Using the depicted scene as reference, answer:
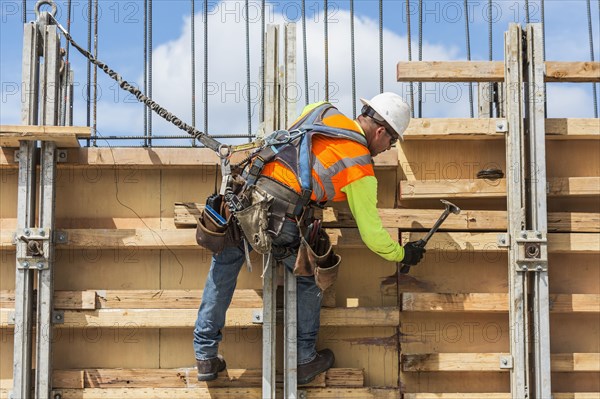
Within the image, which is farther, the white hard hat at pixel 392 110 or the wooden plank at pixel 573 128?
the wooden plank at pixel 573 128

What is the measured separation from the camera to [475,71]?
6.50 meters

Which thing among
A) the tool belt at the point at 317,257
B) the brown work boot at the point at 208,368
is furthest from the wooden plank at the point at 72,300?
the tool belt at the point at 317,257

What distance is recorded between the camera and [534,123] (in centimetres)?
641

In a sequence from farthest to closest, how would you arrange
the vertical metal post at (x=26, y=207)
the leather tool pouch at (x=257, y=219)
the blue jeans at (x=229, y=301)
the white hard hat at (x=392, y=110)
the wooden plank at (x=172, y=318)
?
the wooden plank at (x=172, y=318) < the vertical metal post at (x=26, y=207) < the blue jeans at (x=229, y=301) < the white hard hat at (x=392, y=110) < the leather tool pouch at (x=257, y=219)

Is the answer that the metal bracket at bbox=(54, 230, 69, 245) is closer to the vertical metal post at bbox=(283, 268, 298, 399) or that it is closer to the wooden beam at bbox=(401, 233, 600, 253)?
the vertical metal post at bbox=(283, 268, 298, 399)

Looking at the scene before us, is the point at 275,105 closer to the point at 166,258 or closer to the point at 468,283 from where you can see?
the point at 166,258

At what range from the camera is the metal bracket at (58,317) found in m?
6.28

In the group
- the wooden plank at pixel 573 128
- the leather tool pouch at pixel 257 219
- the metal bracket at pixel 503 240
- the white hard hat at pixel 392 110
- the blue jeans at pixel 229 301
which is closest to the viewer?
the leather tool pouch at pixel 257 219

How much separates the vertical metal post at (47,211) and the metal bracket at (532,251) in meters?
3.85

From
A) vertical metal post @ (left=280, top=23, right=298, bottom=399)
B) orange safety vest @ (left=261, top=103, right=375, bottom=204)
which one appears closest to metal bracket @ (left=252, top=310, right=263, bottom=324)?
vertical metal post @ (left=280, top=23, right=298, bottom=399)

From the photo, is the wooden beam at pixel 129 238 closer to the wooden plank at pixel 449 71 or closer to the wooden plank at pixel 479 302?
the wooden plank at pixel 479 302

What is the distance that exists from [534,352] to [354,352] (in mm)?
1480

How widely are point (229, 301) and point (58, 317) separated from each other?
4.74 feet

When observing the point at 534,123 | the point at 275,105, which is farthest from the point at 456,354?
the point at 275,105
